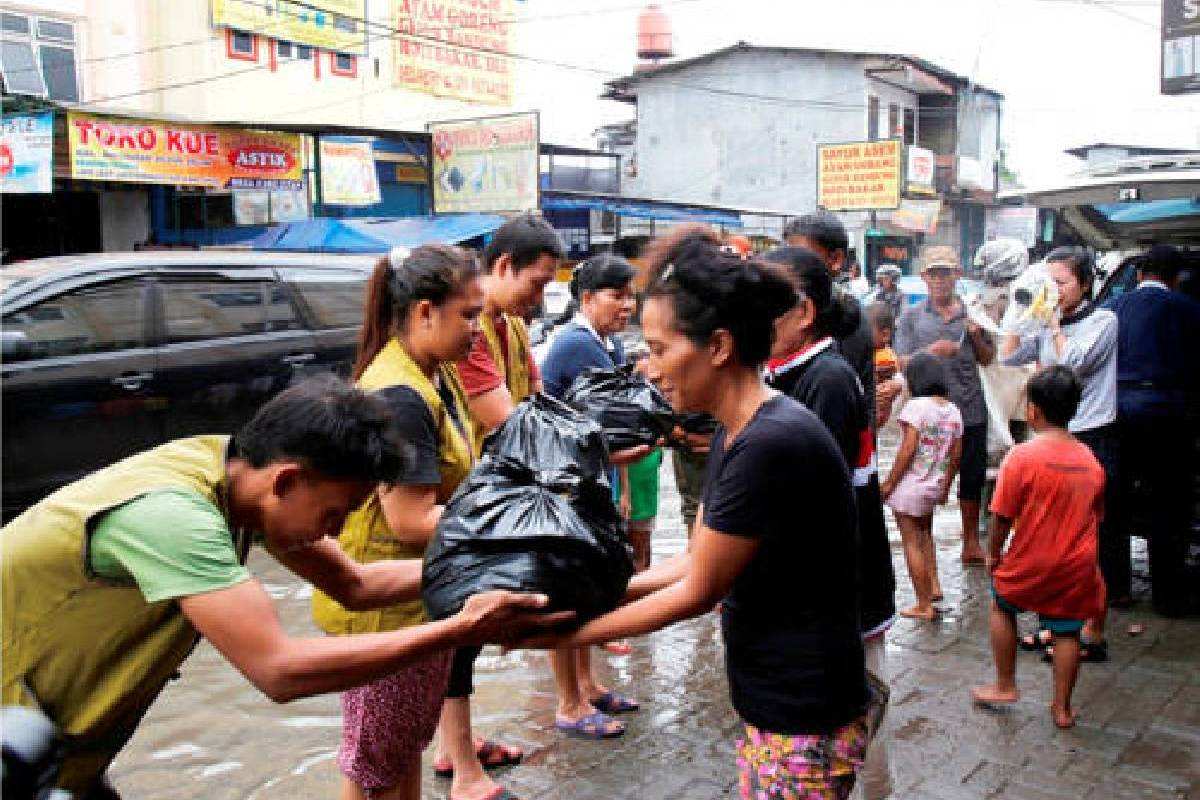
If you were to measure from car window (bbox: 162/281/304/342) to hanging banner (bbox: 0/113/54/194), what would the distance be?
21.2ft

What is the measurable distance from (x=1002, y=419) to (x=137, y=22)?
55.5 ft

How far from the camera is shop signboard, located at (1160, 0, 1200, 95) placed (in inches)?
234

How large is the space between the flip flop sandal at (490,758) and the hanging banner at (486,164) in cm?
1314

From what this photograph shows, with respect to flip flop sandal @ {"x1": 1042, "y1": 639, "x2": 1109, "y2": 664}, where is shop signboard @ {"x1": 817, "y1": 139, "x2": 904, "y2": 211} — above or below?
above

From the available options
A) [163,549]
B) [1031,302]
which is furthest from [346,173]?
[163,549]

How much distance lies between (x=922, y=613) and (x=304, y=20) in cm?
1873

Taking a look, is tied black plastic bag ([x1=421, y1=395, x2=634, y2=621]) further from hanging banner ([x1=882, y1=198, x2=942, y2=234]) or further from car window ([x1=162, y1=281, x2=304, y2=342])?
hanging banner ([x1=882, y1=198, x2=942, y2=234])

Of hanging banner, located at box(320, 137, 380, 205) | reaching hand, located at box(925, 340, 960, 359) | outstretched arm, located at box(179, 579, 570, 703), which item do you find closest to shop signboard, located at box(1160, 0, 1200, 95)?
reaching hand, located at box(925, 340, 960, 359)

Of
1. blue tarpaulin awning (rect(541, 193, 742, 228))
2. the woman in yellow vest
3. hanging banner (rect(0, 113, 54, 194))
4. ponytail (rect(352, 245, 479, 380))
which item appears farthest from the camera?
blue tarpaulin awning (rect(541, 193, 742, 228))

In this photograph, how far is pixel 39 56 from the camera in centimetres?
1552

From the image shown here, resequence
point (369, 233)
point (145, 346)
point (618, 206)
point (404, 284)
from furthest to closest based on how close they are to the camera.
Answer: point (618, 206), point (369, 233), point (145, 346), point (404, 284)

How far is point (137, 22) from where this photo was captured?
1702 cm

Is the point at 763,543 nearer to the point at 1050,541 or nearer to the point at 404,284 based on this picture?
the point at 404,284

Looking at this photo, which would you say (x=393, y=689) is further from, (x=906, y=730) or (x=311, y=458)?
(x=906, y=730)
